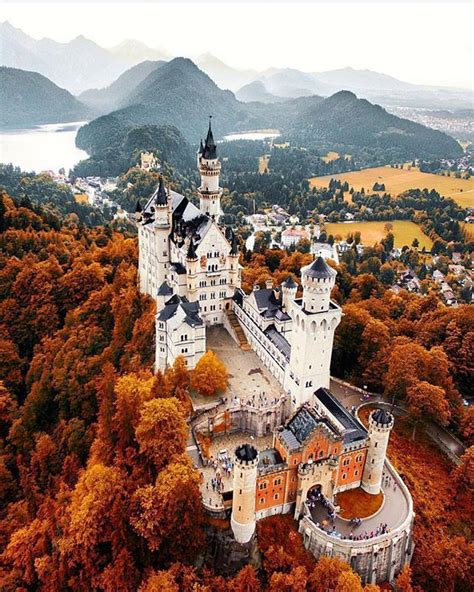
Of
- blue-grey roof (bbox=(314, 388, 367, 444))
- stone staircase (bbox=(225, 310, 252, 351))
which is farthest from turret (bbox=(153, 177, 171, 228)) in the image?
blue-grey roof (bbox=(314, 388, 367, 444))

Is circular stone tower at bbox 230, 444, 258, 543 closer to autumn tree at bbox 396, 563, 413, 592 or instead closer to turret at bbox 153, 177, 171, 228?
autumn tree at bbox 396, 563, 413, 592

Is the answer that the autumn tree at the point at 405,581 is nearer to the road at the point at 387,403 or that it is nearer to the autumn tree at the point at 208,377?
the road at the point at 387,403

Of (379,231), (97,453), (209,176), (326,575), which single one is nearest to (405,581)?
(326,575)

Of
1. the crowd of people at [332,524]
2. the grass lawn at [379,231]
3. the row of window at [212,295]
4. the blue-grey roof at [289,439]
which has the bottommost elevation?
the grass lawn at [379,231]

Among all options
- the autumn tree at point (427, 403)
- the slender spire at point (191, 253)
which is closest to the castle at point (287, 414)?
the slender spire at point (191, 253)

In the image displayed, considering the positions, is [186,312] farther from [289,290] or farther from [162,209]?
[162,209]
